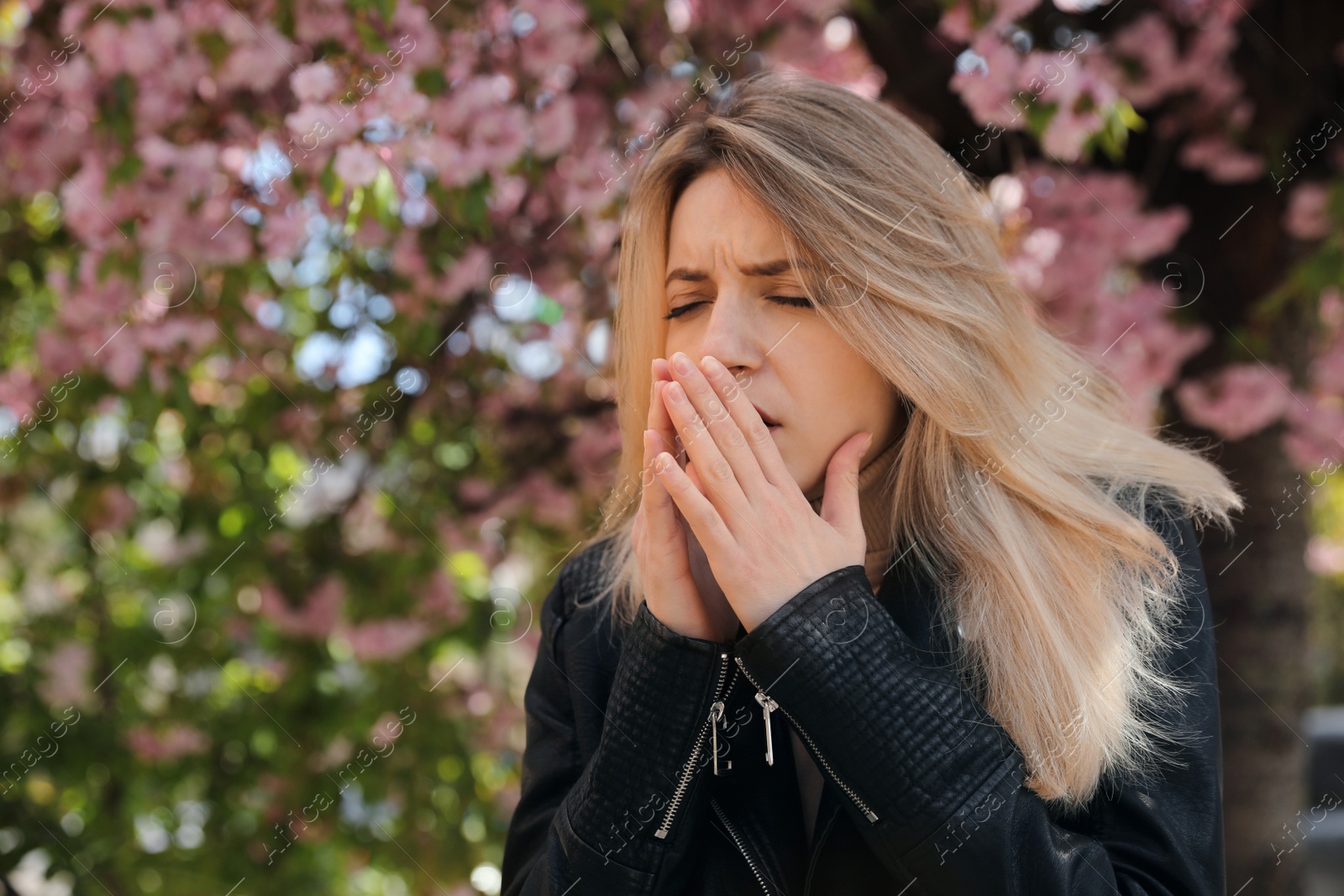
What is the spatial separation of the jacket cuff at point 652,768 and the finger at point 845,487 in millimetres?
205

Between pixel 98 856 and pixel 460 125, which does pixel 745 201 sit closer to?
pixel 460 125

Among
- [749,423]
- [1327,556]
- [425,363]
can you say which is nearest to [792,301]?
[749,423]

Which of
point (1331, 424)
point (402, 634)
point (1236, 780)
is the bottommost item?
point (1236, 780)

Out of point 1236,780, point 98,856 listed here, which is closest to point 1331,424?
point 1236,780

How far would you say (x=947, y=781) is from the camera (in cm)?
111

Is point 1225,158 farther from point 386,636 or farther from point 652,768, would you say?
point 386,636

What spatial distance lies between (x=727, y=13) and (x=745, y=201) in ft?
5.17

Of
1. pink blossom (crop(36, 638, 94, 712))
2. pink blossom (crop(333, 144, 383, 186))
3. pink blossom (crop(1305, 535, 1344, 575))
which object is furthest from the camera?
pink blossom (crop(1305, 535, 1344, 575))

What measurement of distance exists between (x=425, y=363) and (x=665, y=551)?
58.8 inches

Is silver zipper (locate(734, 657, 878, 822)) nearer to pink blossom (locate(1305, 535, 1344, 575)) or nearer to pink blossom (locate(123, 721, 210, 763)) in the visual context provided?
pink blossom (locate(123, 721, 210, 763))

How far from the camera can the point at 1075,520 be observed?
1.35m

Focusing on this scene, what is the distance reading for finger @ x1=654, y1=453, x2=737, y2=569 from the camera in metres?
1.20

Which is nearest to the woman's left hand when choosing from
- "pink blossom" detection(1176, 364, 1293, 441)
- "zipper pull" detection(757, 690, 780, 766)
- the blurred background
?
"zipper pull" detection(757, 690, 780, 766)

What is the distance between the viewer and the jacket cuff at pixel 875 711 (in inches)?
43.9
